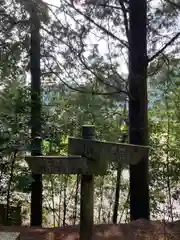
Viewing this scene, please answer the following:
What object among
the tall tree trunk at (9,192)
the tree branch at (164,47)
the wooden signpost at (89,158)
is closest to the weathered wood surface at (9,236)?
the wooden signpost at (89,158)

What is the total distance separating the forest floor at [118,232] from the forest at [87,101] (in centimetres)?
42

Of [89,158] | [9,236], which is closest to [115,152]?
[89,158]

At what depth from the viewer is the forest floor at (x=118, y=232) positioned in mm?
3113

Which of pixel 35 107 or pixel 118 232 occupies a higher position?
pixel 35 107

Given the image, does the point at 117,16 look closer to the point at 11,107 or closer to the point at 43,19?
the point at 43,19

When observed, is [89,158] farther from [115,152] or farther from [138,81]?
[138,81]

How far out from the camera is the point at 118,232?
10.5 feet

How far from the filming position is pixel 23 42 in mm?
3984

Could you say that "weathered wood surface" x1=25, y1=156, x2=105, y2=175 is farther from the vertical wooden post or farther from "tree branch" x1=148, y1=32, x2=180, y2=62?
"tree branch" x1=148, y1=32, x2=180, y2=62

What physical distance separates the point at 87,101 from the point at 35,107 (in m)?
0.61

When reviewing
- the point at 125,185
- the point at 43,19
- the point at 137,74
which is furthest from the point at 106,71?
the point at 125,185

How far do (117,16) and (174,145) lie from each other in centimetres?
169

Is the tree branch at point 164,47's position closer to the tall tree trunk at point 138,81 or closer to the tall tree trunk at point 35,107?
the tall tree trunk at point 138,81

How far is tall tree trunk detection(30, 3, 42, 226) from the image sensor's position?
3.74m
